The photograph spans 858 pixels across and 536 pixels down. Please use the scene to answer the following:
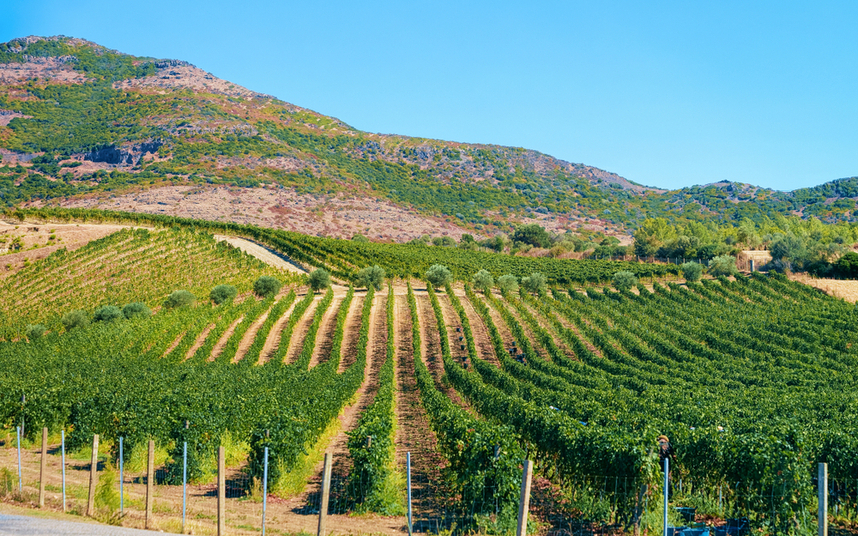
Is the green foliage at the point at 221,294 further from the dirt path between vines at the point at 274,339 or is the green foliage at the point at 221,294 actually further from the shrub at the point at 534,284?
the shrub at the point at 534,284

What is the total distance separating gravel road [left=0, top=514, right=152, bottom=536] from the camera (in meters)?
10.4

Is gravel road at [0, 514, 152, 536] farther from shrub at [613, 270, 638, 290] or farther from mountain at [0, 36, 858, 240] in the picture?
mountain at [0, 36, 858, 240]

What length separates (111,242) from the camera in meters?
70.2

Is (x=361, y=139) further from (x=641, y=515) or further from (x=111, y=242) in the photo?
→ (x=641, y=515)

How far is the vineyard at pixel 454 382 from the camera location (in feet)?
43.8

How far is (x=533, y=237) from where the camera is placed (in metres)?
116

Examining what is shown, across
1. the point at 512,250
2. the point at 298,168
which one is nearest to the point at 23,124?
the point at 298,168

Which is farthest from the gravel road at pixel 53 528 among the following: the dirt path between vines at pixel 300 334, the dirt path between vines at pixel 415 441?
the dirt path between vines at pixel 300 334

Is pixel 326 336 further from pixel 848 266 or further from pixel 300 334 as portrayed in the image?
pixel 848 266

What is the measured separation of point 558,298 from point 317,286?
2314cm

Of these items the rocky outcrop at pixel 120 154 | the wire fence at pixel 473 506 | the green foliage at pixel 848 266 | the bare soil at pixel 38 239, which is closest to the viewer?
the wire fence at pixel 473 506

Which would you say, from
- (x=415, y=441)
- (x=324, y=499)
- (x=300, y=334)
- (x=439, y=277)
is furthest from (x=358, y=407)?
(x=439, y=277)

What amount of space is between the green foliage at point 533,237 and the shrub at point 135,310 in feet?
250

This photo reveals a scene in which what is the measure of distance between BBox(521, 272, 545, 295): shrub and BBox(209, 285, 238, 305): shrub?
92.8 feet
